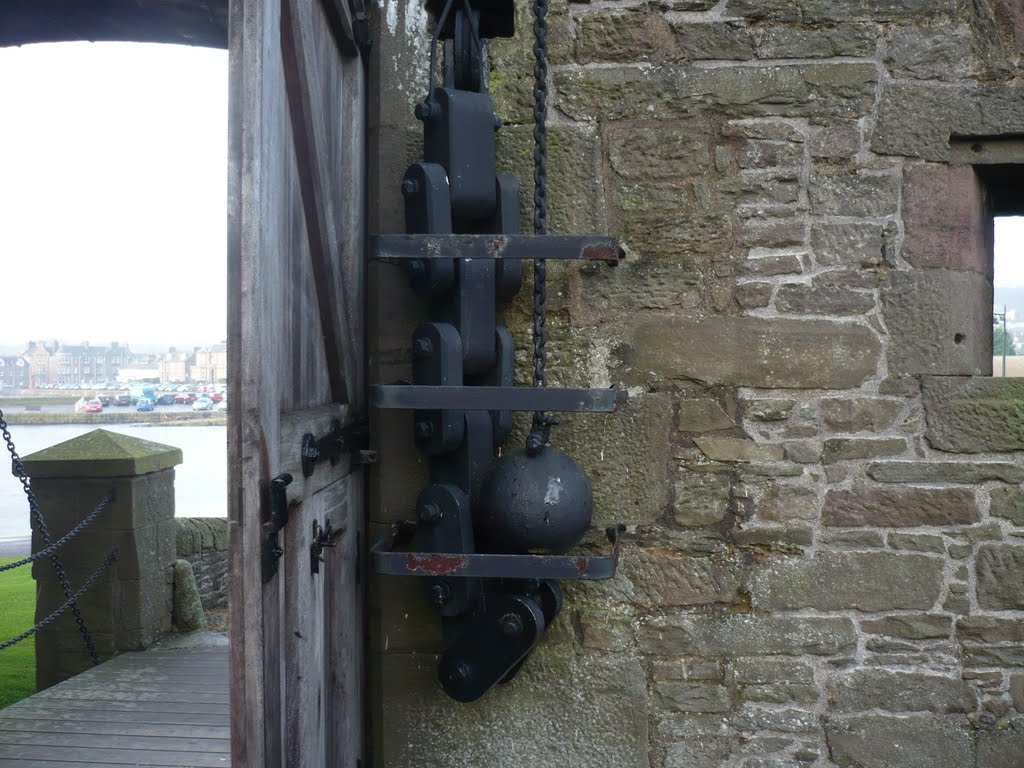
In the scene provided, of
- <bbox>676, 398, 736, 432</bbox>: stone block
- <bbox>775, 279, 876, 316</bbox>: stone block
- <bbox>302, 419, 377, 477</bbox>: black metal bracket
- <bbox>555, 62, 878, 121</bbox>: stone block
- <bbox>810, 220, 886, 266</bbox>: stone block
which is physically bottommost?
<bbox>302, 419, 377, 477</bbox>: black metal bracket

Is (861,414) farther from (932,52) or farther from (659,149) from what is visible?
(932,52)

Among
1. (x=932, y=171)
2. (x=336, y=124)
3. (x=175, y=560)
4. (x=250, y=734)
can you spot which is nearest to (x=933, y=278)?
(x=932, y=171)

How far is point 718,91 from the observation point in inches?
105

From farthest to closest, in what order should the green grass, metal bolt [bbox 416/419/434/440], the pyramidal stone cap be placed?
the green grass, the pyramidal stone cap, metal bolt [bbox 416/419/434/440]

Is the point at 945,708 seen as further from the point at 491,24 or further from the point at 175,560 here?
the point at 175,560

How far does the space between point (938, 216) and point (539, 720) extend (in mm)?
1909

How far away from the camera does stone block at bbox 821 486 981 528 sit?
264cm

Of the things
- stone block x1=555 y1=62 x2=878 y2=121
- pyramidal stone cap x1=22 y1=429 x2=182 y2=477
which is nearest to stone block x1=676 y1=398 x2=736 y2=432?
stone block x1=555 y1=62 x2=878 y2=121

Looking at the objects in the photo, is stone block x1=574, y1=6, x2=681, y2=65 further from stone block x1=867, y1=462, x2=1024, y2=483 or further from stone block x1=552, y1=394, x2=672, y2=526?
stone block x1=867, y1=462, x2=1024, y2=483

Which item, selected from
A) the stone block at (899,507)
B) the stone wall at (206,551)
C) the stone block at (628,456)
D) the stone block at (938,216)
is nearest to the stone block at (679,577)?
the stone block at (628,456)

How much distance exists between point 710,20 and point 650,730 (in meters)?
2.11

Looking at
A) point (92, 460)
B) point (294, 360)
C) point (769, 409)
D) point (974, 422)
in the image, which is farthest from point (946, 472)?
Answer: point (92, 460)

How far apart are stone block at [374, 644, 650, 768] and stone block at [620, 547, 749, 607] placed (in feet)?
0.70

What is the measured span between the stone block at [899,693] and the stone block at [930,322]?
0.90 meters
